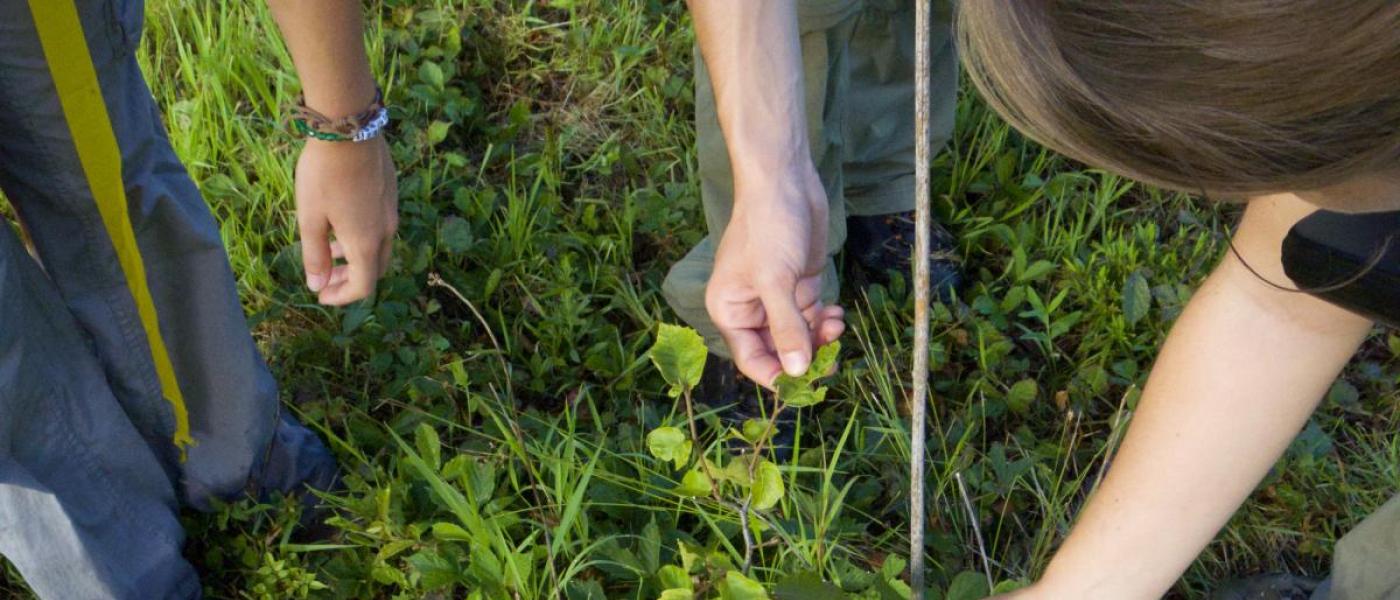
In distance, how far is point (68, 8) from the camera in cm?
119

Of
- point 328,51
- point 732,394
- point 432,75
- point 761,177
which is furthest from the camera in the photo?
point 432,75

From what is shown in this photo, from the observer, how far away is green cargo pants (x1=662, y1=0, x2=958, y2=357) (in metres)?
1.92

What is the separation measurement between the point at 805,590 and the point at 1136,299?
1.05 meters

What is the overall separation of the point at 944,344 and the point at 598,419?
0.63m

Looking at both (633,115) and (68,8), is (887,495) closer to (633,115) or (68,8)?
(633,115)

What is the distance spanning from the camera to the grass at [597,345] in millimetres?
1680

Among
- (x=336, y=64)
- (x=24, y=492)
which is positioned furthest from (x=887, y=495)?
(x=24, y=492)

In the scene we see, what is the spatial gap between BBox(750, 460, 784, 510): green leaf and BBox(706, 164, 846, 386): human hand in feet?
0.54

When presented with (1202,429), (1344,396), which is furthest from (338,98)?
(1344,396)

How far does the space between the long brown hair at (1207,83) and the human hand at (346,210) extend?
0.79 meters

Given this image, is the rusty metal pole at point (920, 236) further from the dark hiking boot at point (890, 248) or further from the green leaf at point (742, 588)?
the dark hiking boot at point (890, 248)

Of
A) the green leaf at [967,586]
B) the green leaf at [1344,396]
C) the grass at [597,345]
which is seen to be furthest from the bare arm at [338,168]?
the green leaf at [1344,396]

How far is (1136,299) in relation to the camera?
2.04 meters

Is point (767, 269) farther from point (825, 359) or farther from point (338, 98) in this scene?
point (338, 98)
